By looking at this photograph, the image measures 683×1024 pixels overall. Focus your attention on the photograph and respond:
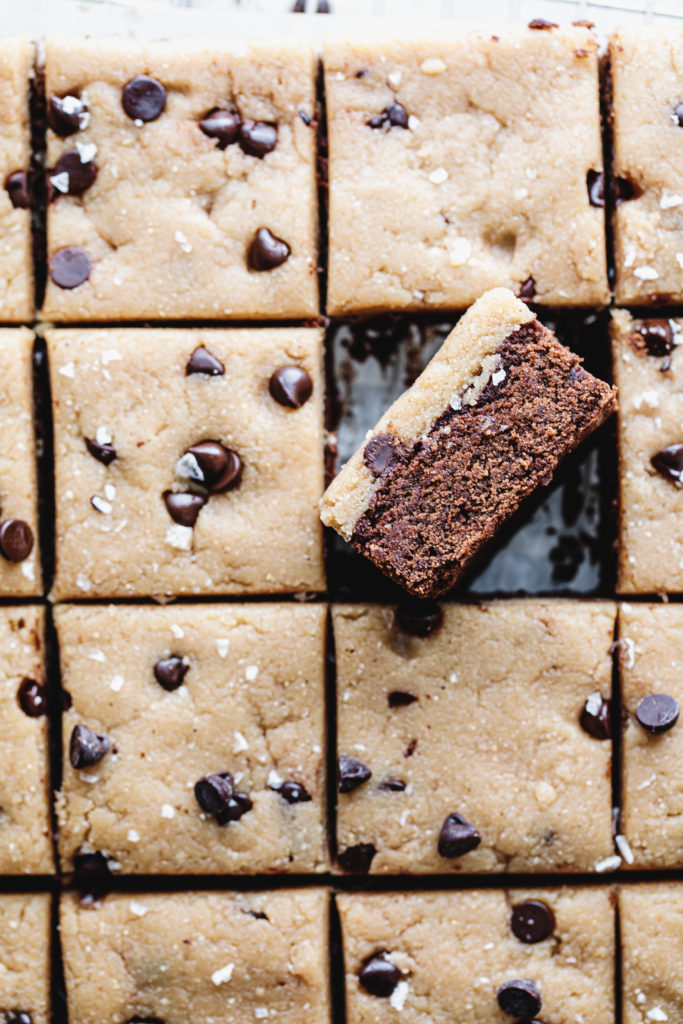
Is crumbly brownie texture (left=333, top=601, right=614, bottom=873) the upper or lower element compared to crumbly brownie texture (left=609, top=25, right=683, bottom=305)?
lower

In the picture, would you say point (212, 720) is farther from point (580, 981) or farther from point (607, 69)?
point (607, 69)

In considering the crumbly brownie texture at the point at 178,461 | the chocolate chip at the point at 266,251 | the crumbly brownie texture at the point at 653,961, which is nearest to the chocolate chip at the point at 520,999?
the crumbly brownie texture at the point at 653,961

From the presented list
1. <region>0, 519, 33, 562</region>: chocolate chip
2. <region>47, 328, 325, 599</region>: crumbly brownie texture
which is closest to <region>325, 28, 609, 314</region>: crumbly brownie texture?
<region>47, 328, 325, 599</region>: crumbly brownie texture

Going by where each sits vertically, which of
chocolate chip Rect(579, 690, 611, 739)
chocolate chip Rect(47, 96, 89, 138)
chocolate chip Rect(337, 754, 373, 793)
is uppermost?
chocolate chip Rect(47, 96, 89, 138)

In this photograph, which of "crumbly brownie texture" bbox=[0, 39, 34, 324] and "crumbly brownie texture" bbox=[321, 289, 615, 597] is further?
"crumbly brownie texture" bbox=[0, 39, 34, 324]

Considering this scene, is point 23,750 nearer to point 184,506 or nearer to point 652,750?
point 184,506

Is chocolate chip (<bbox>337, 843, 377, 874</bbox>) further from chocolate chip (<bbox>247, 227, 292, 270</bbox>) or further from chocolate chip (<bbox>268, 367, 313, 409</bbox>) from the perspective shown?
chocolate chip (<bbox>247, 227, 292, 270</bbox>)

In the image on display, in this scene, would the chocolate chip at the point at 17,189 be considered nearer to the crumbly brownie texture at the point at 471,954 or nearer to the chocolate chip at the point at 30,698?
the chocolate chip at the point at 30,698

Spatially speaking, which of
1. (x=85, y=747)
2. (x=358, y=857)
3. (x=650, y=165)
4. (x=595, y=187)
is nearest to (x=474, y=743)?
(x=358, y=857)
